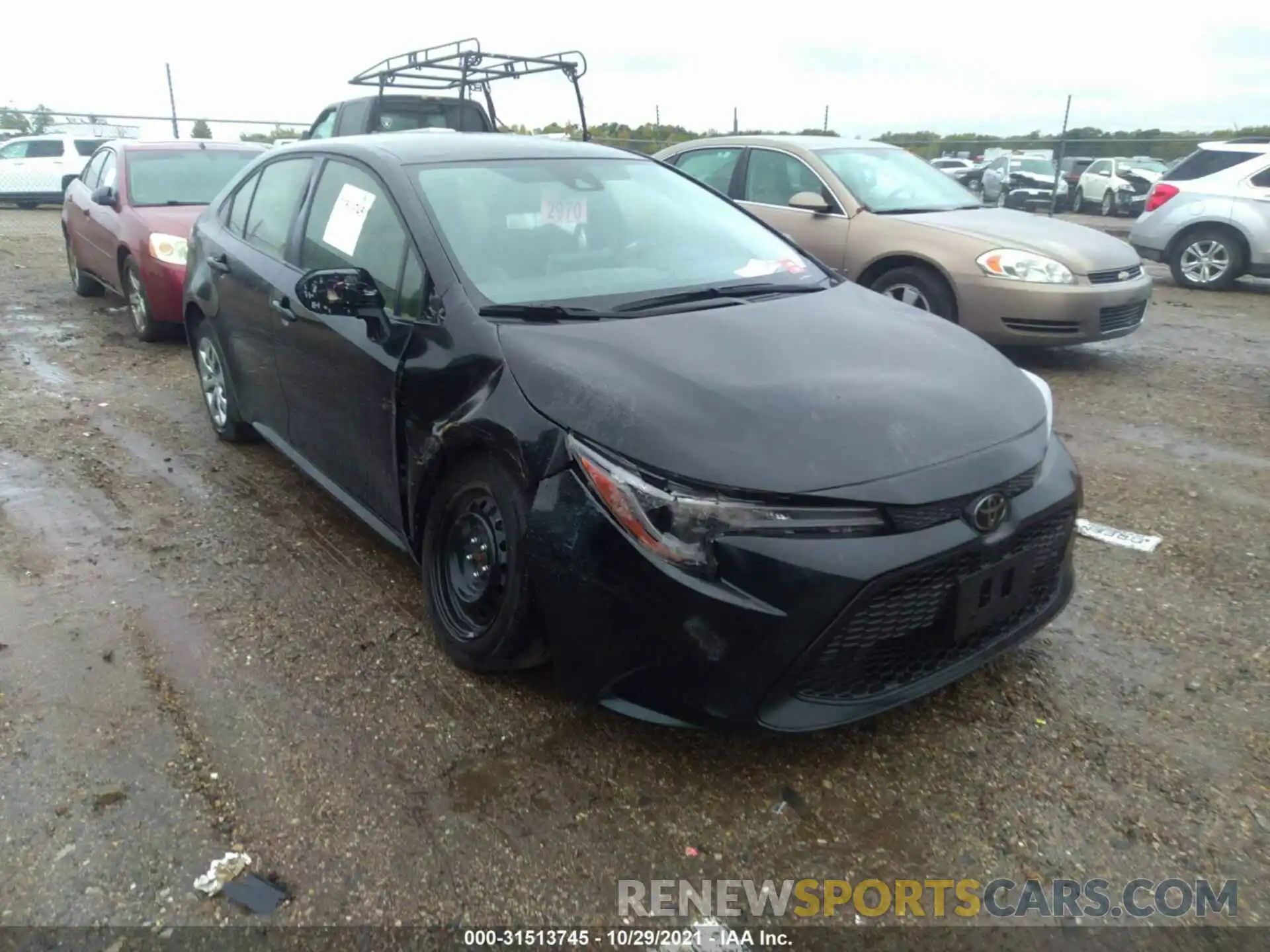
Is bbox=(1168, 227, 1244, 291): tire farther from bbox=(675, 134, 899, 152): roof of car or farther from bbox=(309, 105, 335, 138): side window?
bbox=(309, 105, 335, 138): side window

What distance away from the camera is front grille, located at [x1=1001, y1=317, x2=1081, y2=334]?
21.0 ft

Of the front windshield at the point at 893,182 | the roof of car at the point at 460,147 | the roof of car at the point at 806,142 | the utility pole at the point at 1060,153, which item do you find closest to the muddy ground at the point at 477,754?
the roof of car at the point at 460,147

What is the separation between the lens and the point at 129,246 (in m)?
7.25

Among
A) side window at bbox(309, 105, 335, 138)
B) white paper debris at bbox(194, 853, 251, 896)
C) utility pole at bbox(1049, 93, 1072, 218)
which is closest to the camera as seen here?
white paper debris at bbox(194, 853, 251, 896)

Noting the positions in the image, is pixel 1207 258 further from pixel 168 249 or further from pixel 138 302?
pixel 138 302

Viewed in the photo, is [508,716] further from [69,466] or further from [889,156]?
[889,156]

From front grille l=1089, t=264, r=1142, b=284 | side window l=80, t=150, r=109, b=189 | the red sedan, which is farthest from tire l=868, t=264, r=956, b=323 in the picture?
side window l=80, t=150, r=109, b=189

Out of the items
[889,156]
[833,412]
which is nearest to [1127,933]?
[833,412]

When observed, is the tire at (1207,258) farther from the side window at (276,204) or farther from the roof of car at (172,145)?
the side window at (276,204)

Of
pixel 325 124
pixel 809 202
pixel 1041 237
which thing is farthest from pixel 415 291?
pixel 325 124

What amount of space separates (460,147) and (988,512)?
7.78 feet

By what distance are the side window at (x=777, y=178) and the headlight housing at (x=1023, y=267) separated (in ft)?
4.77

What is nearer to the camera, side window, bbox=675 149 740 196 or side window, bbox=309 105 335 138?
side window, bbox=675 149 740 196

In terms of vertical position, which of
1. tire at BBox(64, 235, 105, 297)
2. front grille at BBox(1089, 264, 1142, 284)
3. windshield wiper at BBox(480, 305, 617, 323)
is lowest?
tire at BBox(64, 235, 105, 297)
